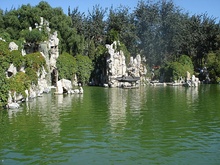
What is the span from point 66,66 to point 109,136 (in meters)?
37.9

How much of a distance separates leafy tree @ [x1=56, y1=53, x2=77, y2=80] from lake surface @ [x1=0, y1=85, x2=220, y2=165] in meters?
27.6

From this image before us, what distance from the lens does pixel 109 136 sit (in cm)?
1567

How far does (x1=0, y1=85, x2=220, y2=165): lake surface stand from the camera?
40.8 ft

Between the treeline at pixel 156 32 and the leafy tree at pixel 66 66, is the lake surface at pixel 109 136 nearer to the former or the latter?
the leafy tree at pixel 66 66

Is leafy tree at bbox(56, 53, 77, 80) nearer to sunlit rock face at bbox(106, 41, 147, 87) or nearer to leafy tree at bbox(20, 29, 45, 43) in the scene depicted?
sunlit rock face at bbox(106, 41, 147, 87)

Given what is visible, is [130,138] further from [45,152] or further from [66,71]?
[66,71]

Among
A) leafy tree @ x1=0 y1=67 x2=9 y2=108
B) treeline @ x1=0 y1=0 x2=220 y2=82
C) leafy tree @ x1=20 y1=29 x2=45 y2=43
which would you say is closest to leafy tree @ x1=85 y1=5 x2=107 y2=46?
treeline @ x1=0 y1=0 x2=220 y2=82

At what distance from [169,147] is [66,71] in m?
39.9

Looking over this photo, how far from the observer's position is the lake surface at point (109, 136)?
12.4 metres

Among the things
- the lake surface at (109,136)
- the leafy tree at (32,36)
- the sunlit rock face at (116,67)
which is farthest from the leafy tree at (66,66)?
the lake surface at (109,136)

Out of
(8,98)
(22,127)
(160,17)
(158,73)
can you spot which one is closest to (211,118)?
(22,127)

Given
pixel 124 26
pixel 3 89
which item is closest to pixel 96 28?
pixel 124 26

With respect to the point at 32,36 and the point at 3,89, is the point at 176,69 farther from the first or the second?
the point at 3,89

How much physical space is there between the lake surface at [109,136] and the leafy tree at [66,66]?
90.4 feet
